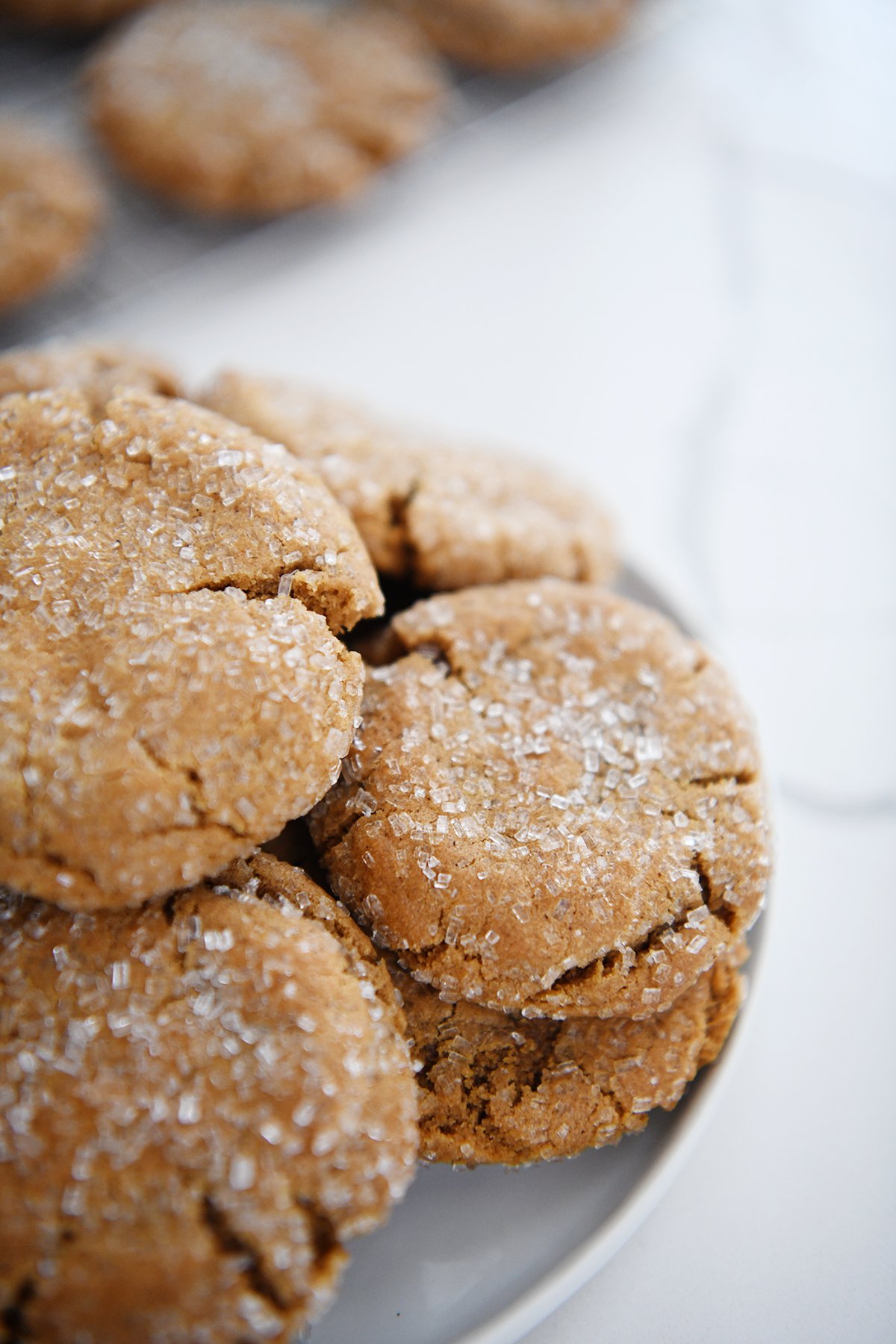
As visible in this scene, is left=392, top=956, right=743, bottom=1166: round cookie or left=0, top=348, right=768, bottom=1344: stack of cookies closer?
left=0, top=348, right=768, bottom=1344: stack of cookies

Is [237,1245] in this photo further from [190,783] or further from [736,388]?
[736,388]

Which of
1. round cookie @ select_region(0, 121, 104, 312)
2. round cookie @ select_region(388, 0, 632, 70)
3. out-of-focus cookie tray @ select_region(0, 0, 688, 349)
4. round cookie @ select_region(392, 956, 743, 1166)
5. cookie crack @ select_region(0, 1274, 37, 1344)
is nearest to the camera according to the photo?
cookie crack @ select_region(0, 1274, 37, 1344)

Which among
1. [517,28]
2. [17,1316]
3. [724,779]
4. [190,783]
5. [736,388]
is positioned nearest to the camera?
[17,1316]

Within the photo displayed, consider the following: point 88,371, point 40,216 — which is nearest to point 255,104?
point 40,216

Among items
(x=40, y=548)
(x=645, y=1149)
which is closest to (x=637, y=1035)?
(x=645, y=1149)

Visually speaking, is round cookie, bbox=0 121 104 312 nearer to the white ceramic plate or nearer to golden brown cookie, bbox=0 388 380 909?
golden brown cookie, bbox=0 388 380 909

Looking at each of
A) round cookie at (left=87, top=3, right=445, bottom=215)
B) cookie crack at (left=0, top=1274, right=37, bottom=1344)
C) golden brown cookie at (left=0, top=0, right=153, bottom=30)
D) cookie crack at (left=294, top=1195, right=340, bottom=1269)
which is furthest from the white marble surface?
golden brown cookie at (left=0, top=0, right=153, bottom=30)

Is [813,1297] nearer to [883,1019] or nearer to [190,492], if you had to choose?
[883,1019]
